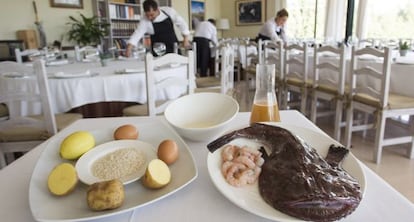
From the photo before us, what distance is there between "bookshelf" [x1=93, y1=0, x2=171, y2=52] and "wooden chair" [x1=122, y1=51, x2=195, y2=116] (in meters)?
3.58

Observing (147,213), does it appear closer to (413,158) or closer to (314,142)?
(314,142)

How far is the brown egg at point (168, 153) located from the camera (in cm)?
61

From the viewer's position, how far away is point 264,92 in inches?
29.3

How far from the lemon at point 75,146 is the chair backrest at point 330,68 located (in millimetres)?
2297

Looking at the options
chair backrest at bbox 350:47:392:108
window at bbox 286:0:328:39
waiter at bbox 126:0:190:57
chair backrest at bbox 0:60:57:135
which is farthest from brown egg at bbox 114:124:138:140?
window at bbox 286:0:328:39

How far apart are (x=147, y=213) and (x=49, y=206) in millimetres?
163

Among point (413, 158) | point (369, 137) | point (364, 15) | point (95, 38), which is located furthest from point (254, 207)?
point (364, 15)

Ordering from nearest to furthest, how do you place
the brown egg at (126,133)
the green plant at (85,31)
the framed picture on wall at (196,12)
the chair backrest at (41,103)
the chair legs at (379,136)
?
the brown egg at (126,133)
the chair backrest at (41,103)
the chair legs at (379,136)
the green plant at (85,31)
the framed picture on wall at (196,12)

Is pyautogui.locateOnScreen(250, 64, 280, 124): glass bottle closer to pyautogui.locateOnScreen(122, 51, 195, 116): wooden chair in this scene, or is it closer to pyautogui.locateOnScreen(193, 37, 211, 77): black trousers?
pyautogui.locateOnScreen(122, 51, 195, 116): wooden chair

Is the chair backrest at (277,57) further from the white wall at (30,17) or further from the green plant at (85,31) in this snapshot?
the white wall at (30,17)

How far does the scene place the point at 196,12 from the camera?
7.06 meters

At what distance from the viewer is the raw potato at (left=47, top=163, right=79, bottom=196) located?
50cm

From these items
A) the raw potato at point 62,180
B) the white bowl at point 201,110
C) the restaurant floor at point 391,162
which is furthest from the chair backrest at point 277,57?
the raw potato at point 62,180

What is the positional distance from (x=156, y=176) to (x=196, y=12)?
7023 mm
